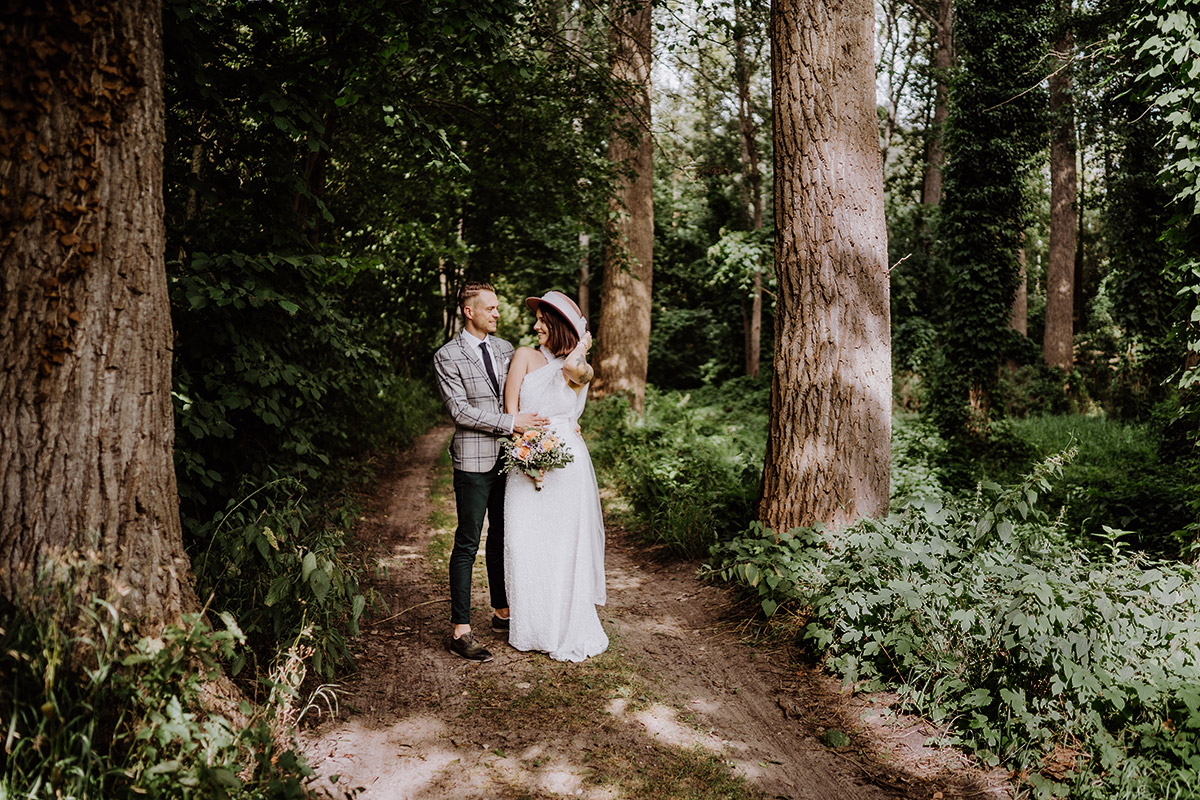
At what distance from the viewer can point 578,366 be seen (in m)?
4.69

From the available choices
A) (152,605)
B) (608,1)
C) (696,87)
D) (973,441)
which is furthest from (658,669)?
(696,87)

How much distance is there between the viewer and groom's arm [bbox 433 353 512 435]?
4.54 m

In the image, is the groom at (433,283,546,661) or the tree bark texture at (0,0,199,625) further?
the groom at (433,283,546,661)

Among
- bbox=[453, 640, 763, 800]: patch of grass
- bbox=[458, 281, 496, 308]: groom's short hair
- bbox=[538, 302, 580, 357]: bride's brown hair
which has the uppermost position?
bbox=[458, 281, 496, 308]: groom's short hair

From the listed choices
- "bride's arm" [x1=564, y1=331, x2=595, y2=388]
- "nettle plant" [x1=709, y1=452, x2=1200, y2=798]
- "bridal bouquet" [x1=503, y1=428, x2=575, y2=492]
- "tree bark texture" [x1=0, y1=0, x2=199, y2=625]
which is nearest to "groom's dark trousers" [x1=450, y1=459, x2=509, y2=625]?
"bridal bouquet" [x1=503, y1=428, x2=575, y2=492]

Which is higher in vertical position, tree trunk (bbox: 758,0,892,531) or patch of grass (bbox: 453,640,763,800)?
tree trunk (bbox: 758,0,892,531)

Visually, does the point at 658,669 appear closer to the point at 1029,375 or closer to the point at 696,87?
the point at 1029,375

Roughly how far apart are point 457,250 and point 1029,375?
46.2 feet

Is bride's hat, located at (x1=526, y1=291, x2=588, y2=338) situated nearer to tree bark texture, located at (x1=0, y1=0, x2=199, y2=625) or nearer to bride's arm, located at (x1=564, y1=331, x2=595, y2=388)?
bride's arm, located at (x1=564, y1=331, x2=595, y2=388)

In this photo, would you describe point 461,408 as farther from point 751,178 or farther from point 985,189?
point 751,178

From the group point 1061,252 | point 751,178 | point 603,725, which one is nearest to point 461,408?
point 603,725

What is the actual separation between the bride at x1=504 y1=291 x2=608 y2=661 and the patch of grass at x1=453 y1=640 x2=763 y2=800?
0.21 m

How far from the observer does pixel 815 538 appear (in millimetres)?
5035

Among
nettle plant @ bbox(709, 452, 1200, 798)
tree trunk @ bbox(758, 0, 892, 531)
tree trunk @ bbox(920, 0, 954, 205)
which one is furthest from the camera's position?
tree trunk @ bbox(920, 0, 954, 205)
